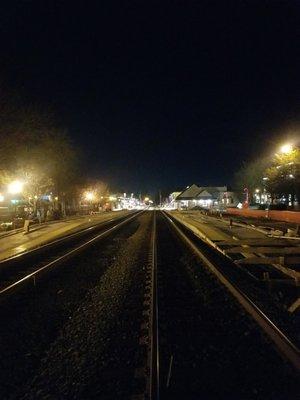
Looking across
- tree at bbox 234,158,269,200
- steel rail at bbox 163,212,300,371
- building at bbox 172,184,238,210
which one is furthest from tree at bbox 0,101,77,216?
building at bbox 172,184,238,210

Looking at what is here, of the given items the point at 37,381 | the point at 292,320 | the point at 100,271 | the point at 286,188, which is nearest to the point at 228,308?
the point at 292,320

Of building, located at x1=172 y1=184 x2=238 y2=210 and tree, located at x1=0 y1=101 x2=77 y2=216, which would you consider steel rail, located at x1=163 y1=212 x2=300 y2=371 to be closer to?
tree, located at x1=0 y1=101 x2=77 y2=216

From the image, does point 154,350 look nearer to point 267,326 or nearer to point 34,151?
point 267,326

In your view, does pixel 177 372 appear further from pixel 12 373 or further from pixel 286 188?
pixel 286 188

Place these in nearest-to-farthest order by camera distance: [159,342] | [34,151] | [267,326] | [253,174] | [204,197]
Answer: [159,342]
[267,326]
[34,151]
[253,174]
[204,197]

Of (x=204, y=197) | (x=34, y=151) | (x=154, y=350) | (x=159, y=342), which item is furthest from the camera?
(x=204, y=197)

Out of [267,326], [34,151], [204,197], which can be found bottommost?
[267,326]

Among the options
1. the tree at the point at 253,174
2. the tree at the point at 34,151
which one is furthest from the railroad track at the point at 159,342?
the tree at the point at 253,174

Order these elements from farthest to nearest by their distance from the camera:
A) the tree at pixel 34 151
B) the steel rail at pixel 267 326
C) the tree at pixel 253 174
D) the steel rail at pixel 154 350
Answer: the tree at pixel 253 174, the tree at pixel 34 151, the steel rail at pixel 267 326, the steel rail at pixel 154 350

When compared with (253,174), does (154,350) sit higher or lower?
lower

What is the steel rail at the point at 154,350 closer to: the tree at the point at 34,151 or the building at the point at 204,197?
the tree at the point at 34,151

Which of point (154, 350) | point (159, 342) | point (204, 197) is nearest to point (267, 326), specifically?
point (159, 342)

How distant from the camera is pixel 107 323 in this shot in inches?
365

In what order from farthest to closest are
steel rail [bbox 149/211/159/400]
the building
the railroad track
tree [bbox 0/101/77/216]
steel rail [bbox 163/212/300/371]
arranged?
the building, tree [bbox 0/101/77/216], steel rail [bbox 163/212/300/371], the railroad track, steel rail [bbox 149/211/159/400]
